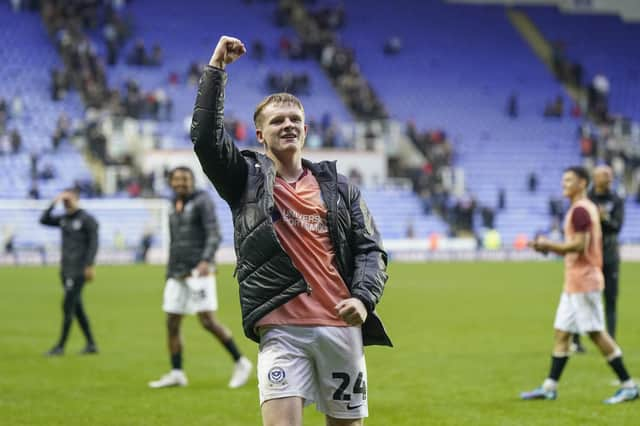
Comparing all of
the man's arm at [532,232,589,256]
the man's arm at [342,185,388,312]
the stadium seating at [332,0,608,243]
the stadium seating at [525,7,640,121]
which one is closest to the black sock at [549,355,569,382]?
the man's arm at [532,232,589,256]

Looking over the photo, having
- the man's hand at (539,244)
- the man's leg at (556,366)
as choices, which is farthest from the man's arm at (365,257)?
the man's leg at (556,366)

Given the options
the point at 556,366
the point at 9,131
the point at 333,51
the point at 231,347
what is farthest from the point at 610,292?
the point at 333,51

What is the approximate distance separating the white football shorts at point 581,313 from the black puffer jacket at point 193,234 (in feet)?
12.1

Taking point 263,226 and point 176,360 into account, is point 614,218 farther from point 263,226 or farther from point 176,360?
point 263,226

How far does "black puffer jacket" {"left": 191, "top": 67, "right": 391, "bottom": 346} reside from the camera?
509 cm

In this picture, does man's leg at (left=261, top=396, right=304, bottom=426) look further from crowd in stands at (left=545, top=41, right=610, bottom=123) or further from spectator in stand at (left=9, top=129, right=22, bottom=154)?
crowd in stands at (left=545, top=41, right=610, bottom=123)

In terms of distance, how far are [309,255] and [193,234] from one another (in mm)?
6017

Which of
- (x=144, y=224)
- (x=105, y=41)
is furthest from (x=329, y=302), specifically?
(x=105, y=41)

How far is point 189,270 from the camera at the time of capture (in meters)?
11.1

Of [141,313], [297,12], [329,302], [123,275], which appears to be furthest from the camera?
[297,12]

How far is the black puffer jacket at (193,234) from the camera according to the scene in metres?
11.1

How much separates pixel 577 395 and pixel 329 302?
5849mm

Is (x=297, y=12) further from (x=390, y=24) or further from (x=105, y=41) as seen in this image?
(x=105, y=41)

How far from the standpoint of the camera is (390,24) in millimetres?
53844
